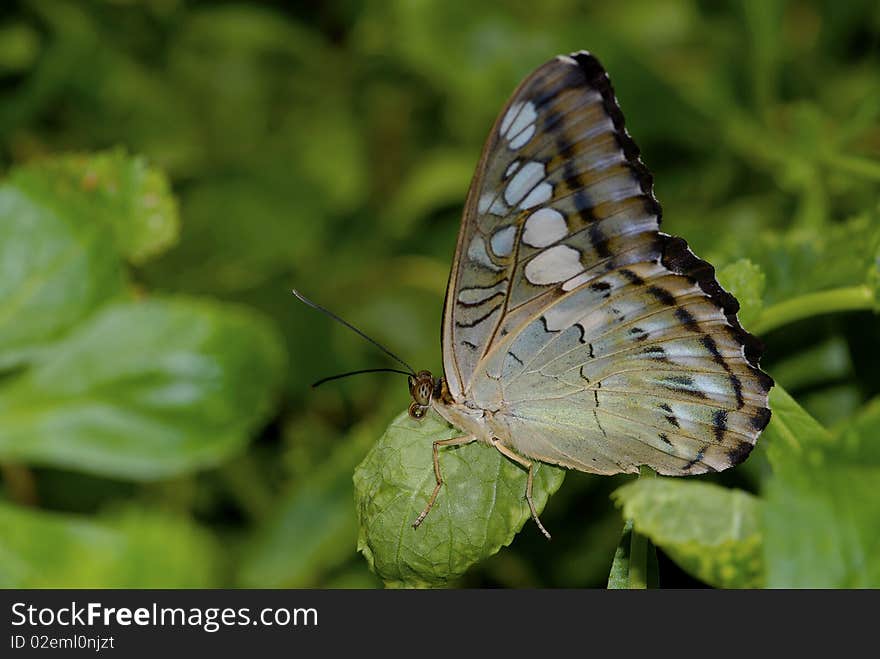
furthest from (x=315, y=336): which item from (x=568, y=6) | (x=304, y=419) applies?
(x=568, y=6)

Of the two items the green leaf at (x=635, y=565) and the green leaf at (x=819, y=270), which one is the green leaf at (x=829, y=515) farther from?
the green leaf at (x=819, y=270)

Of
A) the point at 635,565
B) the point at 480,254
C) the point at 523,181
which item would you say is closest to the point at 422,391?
the point at 480,254

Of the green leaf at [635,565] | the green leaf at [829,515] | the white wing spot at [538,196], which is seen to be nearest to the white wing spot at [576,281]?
the white wing spot at [538,196]

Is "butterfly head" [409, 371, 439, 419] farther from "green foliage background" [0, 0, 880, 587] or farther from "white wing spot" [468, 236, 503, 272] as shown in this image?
"white wing spot" [468, 236, 503, 272]

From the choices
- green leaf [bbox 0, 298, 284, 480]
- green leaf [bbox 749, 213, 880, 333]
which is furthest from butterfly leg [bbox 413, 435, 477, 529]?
green leaf [bbox 0, 298, 284, 480]

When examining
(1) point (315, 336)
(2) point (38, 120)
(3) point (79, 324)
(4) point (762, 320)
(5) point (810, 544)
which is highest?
(2) point (38, 120)

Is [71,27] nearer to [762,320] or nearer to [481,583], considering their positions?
[481,583]
